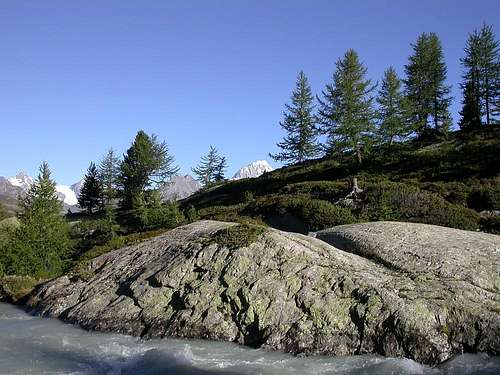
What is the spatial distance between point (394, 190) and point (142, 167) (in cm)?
4697

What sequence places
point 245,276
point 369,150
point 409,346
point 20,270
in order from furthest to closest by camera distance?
point 369,150 < point 20,270 < point 245,276 < point 409,346

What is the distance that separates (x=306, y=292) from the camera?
11.3 meters

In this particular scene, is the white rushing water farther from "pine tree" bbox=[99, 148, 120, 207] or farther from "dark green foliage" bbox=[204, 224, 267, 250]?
"pine tree" bbox=[99, 148, 120, 207]

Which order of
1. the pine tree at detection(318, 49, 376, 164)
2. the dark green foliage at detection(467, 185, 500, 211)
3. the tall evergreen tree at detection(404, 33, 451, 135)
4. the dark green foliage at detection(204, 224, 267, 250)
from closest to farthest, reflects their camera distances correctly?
1. the dark green foliage at detection(204, 224, 267, 250)
2. the dark green foliage at detection(467, 185, 500, 211)
3. the pine tree at detection(318, 49, 376, 164)
4. the tall evergreen tree at detection(404, 33, 451, 135)

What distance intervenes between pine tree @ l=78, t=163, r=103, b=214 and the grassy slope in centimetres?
2532

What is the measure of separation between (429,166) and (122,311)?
36.3m

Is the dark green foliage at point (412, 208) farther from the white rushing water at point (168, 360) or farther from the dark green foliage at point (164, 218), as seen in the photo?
the white rushing water at point (168, 360)

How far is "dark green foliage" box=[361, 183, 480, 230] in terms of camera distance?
861 inches

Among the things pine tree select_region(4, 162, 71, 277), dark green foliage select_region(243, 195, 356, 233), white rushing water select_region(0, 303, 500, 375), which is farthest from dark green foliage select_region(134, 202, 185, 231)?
white rushing water select_region(0, 303, 500, 375)

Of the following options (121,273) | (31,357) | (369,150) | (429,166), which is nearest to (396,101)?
(369,150)

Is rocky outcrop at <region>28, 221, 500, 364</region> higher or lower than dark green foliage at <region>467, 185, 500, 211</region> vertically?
lower

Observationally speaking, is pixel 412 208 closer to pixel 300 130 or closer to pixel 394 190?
pixel 394 190

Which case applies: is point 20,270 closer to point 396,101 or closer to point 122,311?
point 122,311

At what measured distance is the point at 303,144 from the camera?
2537 inches
